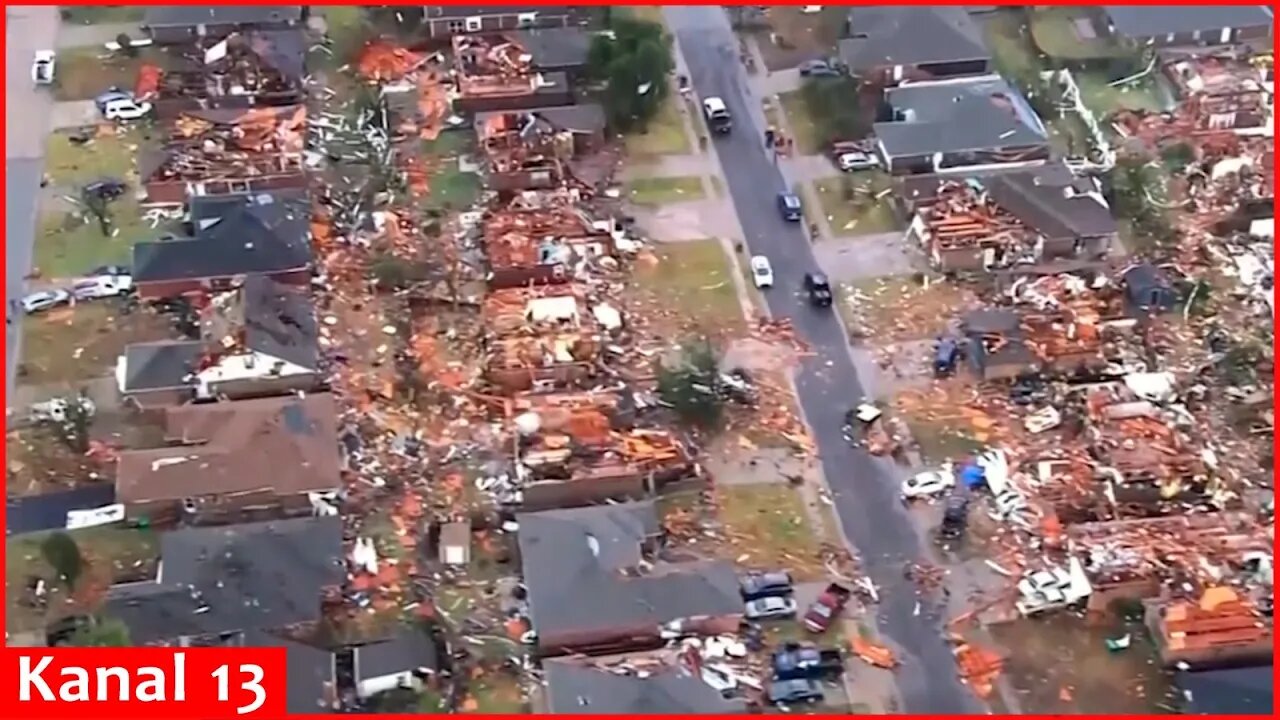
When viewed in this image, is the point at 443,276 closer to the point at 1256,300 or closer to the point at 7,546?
the point at 7,546

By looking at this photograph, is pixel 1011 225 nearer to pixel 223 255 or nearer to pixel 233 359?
pixel 233 359

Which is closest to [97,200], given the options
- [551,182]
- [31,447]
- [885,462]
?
[31,447]

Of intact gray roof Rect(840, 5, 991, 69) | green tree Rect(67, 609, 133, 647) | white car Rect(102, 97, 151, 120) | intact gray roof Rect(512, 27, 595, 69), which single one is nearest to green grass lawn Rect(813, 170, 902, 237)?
intact gray roof Rect(840, 5, 991, 69)

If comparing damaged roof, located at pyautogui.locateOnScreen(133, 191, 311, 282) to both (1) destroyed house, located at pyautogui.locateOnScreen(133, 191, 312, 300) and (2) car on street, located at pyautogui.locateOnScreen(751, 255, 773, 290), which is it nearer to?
(1) destroyed house, located at pyautogui.locateOnScreen(133, 191, 312, 300)

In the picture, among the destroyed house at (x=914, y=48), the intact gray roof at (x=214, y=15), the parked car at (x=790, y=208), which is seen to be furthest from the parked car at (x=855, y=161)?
the intact gray roof at (x=214, y=15)

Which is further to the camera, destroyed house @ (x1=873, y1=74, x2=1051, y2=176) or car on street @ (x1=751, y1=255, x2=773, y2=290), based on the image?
destroyed house @ (x1=873, y1=74, x2=1051, y2=176)
